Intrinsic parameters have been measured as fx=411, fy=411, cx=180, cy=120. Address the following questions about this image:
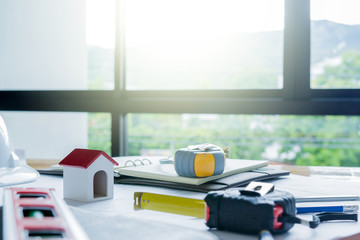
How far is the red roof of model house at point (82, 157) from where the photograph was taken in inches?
25.9

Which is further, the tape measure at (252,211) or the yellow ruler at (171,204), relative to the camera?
the yellow ruler at (171,204)

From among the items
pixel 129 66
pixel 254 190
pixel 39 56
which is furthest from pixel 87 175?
pixel 39 56

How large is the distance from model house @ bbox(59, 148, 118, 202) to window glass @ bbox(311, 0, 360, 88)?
1.98 metres

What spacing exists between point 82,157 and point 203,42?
17.0ft

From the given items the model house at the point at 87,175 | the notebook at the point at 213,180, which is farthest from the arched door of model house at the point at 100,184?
the notebook at the point at 213,180

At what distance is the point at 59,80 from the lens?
2629mm

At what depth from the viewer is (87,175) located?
65 centimetres

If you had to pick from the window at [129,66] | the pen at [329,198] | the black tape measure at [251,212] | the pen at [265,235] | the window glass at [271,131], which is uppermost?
the window at [129,66]

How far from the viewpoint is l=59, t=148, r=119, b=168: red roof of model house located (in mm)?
657

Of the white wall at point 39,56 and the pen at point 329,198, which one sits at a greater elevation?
the white wall at point 39,56

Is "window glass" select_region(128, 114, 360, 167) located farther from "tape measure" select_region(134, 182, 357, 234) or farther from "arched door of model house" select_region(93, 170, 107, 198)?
"tape measure" select_region(134, 182, 357, 234)

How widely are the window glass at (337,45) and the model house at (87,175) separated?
198cm

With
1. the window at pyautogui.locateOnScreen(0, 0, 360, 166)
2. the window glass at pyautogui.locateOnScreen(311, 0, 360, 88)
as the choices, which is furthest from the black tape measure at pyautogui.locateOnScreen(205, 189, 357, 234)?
the window glass at pyautogui.locateOnScreen(311, 0, 360, 88)

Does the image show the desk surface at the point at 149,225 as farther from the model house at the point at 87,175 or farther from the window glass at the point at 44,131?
the window glass at the point at 44,131
